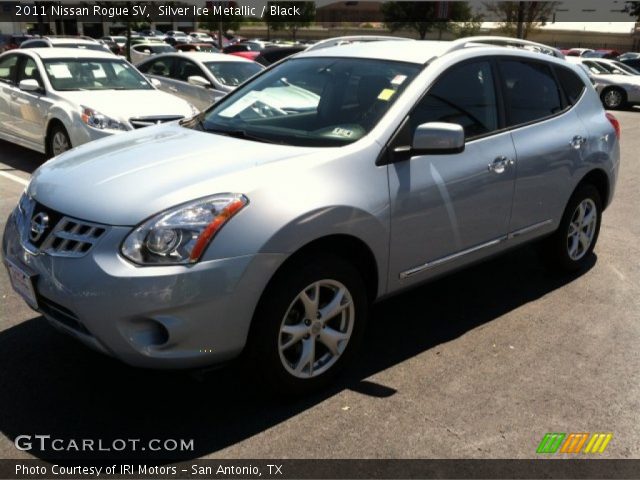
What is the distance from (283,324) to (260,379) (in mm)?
282

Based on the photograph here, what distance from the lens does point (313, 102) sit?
4.15 meters

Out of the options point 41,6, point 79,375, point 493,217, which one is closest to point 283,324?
point 79,375

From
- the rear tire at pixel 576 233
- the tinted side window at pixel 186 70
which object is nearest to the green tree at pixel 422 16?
the tinted side window at pixel 186 70

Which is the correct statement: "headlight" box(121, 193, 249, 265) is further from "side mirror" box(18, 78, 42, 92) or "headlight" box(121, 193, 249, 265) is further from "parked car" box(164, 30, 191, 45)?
"parked car" box(164, 30, 191, 45)

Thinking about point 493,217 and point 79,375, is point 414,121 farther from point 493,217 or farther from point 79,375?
point 79,375

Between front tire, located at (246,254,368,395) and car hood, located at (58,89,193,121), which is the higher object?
car hood, located at (58,89,193,121)

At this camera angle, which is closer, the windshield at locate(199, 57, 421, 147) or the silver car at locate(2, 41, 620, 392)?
the silver car at locate(2, 41, 620, 392)

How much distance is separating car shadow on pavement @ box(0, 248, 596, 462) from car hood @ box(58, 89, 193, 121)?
430cm

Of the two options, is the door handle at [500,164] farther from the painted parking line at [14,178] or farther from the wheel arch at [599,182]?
the painted parking line at [14,178]

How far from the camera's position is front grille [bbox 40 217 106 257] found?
9.66 feet

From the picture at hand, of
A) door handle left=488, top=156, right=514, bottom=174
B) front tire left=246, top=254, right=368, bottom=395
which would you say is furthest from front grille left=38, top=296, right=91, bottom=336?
door handle left=488, top=156, right=514, bottom=174

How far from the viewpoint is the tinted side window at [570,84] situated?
16.4 feet

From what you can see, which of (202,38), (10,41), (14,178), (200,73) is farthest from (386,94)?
(202,38)

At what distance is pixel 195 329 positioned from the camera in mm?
2902
